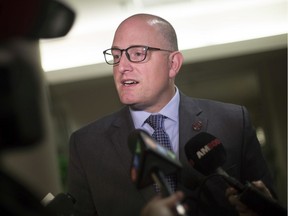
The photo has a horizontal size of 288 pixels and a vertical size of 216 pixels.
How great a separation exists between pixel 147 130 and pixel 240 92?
7.99 ft

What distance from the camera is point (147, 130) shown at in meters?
1.04

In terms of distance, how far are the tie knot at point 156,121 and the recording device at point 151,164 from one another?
14.8 inches

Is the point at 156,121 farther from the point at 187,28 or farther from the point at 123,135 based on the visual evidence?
the point at 187,28

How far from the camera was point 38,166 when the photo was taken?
2.13 feet

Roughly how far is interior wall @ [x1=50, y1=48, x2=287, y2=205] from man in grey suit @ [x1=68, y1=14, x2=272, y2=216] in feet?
4.68

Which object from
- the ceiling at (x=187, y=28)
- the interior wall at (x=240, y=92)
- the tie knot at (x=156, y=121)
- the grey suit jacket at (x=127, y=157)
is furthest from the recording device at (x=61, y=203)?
the interior wall at (x=240, y=92)

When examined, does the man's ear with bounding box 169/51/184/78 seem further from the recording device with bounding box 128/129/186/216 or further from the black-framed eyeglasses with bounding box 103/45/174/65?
the recording device with bounding box 128/129/186/216

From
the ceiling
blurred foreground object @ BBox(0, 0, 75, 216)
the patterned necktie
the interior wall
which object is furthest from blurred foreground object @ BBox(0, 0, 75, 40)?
the interior wall

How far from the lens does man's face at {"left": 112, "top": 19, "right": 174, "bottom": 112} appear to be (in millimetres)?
982

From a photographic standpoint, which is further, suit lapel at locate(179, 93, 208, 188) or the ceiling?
the ceiling

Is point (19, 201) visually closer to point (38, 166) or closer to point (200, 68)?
point (38, 166)

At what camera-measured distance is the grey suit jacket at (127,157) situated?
1.00 meters

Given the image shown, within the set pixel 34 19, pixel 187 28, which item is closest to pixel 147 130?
pixel 34 19

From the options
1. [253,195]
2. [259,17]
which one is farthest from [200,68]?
[253,195]
